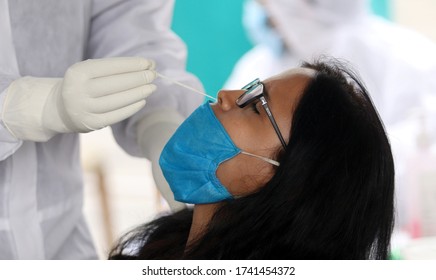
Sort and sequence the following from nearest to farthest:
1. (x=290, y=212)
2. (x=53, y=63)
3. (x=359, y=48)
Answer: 1. (x=290, y=212)
2. (x=53, y=63)
3. (x=359, y=48)

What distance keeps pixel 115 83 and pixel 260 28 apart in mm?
1752

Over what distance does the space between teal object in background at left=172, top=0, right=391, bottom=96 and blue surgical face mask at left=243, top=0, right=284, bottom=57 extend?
34mm

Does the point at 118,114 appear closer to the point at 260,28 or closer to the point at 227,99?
the point at 227,99

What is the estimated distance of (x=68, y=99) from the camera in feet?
3.81

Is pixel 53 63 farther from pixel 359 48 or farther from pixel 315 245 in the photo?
pixel 359 48

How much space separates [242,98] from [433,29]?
1980mm

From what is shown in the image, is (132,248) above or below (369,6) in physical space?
below

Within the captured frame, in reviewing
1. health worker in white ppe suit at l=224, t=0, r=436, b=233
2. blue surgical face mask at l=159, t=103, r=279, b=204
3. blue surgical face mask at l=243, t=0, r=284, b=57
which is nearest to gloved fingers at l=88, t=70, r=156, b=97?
blue surgical face mask at l=159, t=103, r=279, b=204

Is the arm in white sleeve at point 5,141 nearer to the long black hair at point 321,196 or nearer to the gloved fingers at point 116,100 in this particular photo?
the gloved fingers at point 116,100

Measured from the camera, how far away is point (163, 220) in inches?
56.7

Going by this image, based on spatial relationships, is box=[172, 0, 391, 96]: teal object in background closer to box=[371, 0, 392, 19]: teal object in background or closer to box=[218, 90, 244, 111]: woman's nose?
box=[371, 0, 392, 19]: teal object in background

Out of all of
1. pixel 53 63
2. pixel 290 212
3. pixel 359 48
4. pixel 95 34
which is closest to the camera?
pixel 290 212

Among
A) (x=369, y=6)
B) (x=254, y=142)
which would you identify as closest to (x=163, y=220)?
(x=254, y=142)

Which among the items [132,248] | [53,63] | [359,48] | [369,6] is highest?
[369,6]
